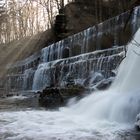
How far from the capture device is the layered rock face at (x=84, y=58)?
782 inches

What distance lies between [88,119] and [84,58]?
36.0 feet

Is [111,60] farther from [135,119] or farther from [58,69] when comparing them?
[135,119]

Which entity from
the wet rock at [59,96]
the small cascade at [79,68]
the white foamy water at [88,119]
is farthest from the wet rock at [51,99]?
the small cascade at [79,68]

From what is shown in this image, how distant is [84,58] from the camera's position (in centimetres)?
2231

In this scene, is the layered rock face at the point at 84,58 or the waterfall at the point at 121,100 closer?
the waterfall at the point at 121,100

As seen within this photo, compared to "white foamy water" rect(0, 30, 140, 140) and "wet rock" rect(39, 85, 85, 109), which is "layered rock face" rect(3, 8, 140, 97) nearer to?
"wet rock" rect(39, 85, 85, 109)

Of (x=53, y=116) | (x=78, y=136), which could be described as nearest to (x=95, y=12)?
(x=53, y=116)

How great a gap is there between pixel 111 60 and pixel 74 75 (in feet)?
12.5

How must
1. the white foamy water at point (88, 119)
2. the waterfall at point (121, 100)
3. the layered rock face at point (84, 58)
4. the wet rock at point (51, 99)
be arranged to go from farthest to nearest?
the layered rock face at point (84, 58) < the wet rock at point (51, 99) < the waterfall at point (121, 100) < the white foamy water at point (88, 119)

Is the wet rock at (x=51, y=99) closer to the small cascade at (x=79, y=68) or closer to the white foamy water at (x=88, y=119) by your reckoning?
the white foamy water at (x=88, y=119)

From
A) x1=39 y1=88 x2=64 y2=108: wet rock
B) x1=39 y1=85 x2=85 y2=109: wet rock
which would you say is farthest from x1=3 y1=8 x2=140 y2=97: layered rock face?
x1=39 y1=85 x2=85 y2=109: wet rock

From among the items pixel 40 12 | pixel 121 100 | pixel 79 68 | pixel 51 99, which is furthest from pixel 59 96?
pixel 40 12

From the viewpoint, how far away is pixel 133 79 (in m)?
13.8

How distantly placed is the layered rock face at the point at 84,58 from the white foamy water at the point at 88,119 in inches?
171
